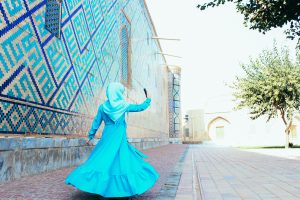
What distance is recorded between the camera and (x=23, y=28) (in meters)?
3.84

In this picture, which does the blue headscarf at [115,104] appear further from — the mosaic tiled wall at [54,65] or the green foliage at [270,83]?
the green foliage at [270,83]

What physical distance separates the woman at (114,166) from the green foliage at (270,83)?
510 inches

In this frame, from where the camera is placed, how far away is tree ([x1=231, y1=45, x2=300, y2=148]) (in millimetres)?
14500

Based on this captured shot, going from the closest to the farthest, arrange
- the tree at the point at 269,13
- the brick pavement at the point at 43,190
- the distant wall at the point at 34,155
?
the brick pavement at the point at 43,190
the distant wall at the point at 34,155
the tree at the point at 269,13

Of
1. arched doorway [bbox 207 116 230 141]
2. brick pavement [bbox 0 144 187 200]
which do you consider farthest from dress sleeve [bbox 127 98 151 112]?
arched doorway [bbox 207 116 230 141]

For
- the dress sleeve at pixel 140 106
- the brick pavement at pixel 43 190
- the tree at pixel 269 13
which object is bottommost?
the brick pavement at pixel 43 190

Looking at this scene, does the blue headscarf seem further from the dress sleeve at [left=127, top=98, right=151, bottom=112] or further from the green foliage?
the green foliage

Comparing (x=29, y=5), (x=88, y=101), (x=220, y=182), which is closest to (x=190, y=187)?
(x=220, y=182)

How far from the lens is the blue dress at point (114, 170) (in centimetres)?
253

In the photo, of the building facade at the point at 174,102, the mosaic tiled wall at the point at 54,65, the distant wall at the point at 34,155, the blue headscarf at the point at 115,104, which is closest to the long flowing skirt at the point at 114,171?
the blue headscarf at the point at 115,104

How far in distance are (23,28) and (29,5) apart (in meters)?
0.39

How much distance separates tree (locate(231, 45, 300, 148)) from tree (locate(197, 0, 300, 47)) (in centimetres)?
816

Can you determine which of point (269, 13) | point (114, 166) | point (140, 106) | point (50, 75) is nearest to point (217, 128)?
point (269, 13)

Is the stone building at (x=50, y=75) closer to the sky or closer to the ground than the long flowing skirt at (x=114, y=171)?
closer to the sky
